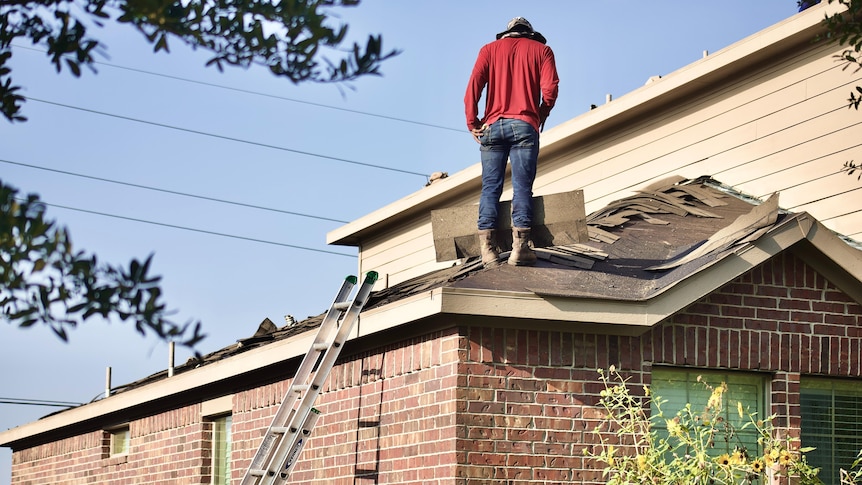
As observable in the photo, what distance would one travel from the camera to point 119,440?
56.0 feet

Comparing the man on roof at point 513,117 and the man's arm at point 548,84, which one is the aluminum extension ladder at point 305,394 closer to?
the man on roof at point 513,117

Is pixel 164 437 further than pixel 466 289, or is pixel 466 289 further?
pixel 164 437

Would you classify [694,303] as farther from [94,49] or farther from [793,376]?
[94,49]

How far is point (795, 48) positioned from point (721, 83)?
1.11 metres

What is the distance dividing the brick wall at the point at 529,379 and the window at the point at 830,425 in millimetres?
201

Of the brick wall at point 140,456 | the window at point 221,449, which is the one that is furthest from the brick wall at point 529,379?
the brick wall at point 140,456

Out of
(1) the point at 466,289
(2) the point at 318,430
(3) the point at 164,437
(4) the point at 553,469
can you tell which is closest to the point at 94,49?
(1) the point at 466,289

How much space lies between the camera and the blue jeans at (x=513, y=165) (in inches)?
401

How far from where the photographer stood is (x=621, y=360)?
9969mm

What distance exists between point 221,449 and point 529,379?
5678 millimetres

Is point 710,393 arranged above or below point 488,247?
below

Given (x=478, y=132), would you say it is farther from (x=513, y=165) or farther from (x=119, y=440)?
(x=119, y=440)

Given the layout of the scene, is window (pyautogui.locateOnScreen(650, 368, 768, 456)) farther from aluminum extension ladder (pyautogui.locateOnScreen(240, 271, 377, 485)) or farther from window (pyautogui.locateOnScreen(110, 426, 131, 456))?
window (pyautogui.locateOnScreen(110, 426, 131, 456))

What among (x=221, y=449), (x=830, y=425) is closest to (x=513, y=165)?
(x=830, y=425)
